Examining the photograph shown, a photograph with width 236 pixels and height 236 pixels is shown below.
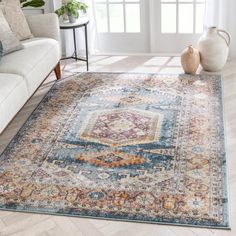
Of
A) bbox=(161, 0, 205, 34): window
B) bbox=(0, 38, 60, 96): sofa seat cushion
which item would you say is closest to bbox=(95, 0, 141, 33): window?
bbox=(161, 0, 205, 34): window

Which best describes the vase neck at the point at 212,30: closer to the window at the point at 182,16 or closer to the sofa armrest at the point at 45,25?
the window at the point at 182,16

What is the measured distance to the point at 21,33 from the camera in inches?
166

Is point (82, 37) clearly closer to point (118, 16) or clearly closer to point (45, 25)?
point (118, 16)

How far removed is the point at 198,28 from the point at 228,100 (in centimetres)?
142

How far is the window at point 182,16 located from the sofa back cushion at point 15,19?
1570mm

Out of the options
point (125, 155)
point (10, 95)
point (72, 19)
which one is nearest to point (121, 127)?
point (125, 155)

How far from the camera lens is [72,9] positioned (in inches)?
179

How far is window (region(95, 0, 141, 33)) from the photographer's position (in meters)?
5.09

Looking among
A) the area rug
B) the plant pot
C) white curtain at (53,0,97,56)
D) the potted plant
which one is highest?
the potted plant

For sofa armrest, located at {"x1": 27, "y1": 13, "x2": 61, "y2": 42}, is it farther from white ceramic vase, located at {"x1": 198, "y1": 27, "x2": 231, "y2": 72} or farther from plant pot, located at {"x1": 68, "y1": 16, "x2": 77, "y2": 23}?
white ceramic vase, located at {"x1": 198, "y1": 27, "x2": 231, "y2": 72}

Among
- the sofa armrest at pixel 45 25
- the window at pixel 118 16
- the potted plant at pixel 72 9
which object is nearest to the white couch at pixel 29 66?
the sofa armrest at pixel 45 25

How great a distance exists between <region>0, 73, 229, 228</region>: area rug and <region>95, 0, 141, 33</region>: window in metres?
1.06

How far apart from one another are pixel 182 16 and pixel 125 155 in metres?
2.42

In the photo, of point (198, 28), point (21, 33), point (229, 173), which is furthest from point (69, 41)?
point (229, 173)
